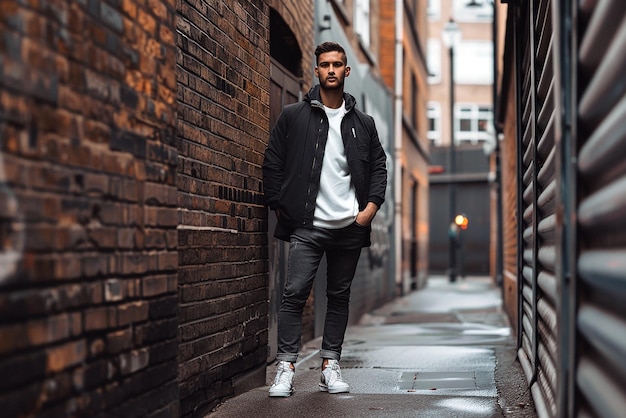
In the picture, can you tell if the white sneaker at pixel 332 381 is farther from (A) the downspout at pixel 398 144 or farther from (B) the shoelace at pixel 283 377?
(A) the downspout at pixel 398 144

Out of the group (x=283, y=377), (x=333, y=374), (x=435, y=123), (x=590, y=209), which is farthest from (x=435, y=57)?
(x=590, y=209)

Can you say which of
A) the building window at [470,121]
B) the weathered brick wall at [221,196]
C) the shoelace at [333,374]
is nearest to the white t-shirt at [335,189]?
the weathered brick wall at [221,196]

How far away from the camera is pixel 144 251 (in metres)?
3.56

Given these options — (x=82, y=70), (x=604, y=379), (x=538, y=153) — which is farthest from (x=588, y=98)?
(x=538, y=153)

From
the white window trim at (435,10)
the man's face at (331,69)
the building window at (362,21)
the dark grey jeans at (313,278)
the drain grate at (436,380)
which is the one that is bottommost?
the drain grate at (436,380)

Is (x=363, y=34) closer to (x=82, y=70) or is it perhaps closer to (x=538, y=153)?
(x=538, y=153)

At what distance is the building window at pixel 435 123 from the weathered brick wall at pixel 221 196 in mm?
34541

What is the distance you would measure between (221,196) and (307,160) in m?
0.53

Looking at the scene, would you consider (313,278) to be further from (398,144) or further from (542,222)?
(398,144)

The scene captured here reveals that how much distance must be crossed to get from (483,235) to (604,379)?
31.6m

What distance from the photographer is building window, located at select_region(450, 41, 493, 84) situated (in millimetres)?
41062

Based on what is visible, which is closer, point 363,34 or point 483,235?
point 363,34

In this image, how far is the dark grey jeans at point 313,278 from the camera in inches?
206

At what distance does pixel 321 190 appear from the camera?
17.2ft
